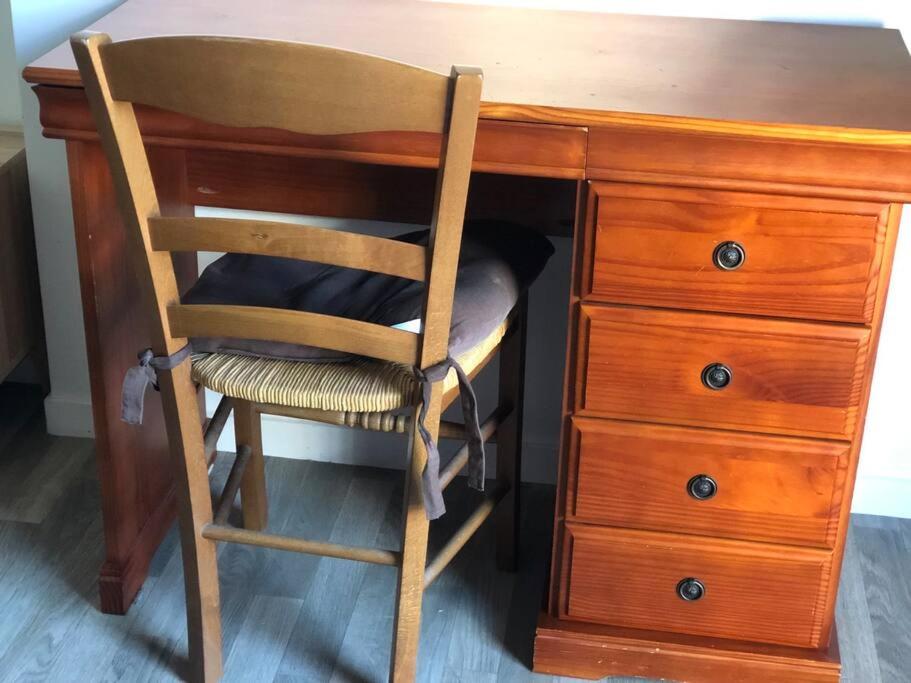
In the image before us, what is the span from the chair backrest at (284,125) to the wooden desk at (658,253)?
0.16 m

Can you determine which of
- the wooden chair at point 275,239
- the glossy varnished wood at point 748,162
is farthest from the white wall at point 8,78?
the glossy varnished wood at point 748,162

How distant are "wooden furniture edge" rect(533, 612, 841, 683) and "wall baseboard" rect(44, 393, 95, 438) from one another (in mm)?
950

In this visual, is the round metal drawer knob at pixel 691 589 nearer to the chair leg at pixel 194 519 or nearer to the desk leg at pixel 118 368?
the chair leg at pixel 194 519

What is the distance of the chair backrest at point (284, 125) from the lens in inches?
44.6

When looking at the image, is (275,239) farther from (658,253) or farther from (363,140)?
(658,253)

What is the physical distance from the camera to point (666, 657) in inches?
64.3

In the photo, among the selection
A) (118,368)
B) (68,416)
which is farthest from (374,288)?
(68,416)

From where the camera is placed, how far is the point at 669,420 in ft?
4.88

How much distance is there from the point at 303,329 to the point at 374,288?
223 millimetres

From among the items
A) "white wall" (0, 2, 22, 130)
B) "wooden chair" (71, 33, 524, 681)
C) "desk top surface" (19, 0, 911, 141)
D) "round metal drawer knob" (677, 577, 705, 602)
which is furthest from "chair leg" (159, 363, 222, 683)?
"white wall" (0, 2, 22, 130)

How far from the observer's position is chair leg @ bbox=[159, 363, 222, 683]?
1.43 m

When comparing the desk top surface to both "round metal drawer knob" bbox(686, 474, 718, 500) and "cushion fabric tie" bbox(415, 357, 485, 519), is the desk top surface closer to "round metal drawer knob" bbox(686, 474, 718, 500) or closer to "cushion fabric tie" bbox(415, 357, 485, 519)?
"cushion fabric tie" bbox(415, 357, 485, 519)

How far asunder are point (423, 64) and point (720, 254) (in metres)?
0.43

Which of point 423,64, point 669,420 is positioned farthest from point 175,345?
Result: point 669,420
